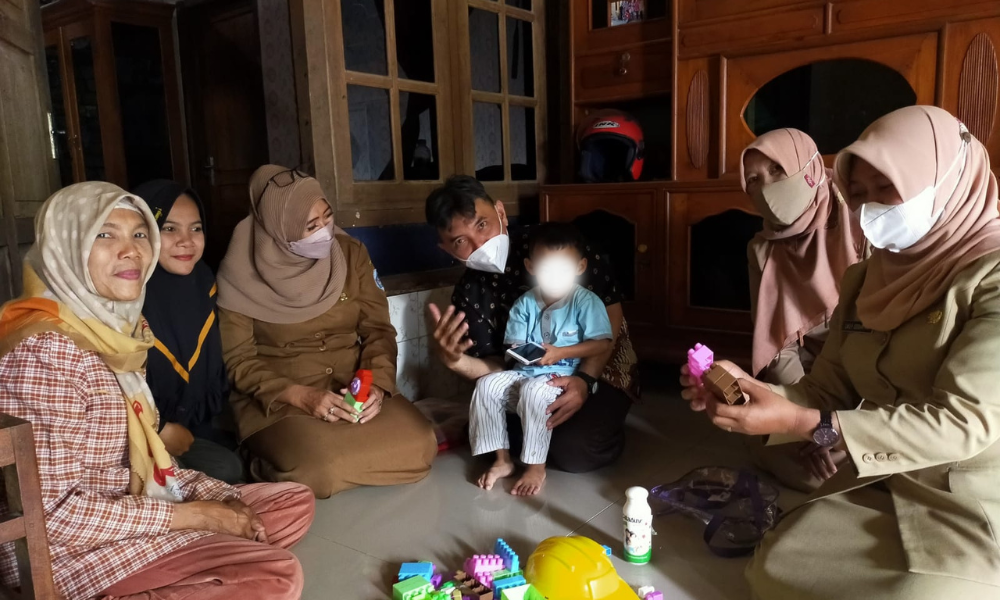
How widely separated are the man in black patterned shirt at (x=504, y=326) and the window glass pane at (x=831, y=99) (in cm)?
106

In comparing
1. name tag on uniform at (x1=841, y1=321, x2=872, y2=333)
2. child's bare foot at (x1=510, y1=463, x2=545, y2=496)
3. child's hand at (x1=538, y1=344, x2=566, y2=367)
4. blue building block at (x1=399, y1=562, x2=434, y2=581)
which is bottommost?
child's bare foot at (x1=510, y1=463, x2=545, y2=496)

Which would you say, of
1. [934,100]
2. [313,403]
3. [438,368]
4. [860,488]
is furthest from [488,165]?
[860,488]

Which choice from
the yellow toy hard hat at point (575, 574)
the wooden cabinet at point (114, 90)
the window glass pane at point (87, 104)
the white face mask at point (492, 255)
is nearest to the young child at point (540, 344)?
the white face mask at point (492, 255)

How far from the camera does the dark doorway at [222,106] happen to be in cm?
395

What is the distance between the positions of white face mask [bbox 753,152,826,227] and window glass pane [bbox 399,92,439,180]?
1520mm

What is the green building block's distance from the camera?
1543mm

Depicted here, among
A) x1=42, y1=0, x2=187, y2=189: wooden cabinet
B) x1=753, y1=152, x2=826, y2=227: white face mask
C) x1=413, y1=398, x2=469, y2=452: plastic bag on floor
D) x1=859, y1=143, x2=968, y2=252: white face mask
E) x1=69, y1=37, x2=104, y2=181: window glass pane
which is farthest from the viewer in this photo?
x1=69, y1=37, x2=104, y2=181: window glass pane

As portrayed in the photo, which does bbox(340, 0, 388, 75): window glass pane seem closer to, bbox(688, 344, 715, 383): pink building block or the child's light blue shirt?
the child's light blue shirt

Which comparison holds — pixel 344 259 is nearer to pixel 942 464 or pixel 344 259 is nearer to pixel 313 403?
pixel 313 403

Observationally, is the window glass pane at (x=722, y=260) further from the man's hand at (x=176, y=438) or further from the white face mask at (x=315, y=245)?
the man's hand at (x=176, y=438)

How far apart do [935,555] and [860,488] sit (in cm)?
29

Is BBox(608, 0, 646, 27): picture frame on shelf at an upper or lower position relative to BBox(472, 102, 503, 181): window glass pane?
upper

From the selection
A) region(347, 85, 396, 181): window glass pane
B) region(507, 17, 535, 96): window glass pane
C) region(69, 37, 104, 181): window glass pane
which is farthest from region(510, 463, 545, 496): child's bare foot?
region(69, 37, 104, 181): window glass pane

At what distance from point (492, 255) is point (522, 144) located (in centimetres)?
140
